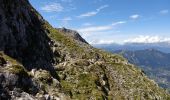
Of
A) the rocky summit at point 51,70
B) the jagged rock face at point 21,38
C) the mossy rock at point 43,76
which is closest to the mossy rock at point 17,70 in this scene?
the rocky summit at point 51,70

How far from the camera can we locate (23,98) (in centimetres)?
4841

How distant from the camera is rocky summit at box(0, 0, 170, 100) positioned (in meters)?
52.3

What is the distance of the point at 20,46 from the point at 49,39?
28.7 meters

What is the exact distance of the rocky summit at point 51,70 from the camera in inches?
2058

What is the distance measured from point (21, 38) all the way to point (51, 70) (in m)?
15.7

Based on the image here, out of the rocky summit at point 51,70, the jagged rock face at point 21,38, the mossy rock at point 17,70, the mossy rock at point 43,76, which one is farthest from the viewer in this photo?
the jagged rock face at point 21,38

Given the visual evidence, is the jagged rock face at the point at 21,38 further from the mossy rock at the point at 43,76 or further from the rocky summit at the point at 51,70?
the mossy rock at the point at 43,76

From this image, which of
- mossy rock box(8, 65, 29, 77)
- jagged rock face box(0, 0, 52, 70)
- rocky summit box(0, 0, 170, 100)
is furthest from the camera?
jagged rock face box(0, 0, 52, 70)

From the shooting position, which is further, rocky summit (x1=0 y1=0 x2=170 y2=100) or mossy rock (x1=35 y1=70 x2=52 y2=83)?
mossy rock (x1=35 y1=70 x2=52 y2=83)

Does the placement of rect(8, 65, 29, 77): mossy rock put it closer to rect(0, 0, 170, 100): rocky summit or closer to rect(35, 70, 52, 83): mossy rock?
rect(0, 0, 170, 100): rocky summit

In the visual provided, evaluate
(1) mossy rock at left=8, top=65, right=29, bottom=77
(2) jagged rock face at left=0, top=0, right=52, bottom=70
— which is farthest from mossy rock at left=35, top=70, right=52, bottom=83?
(1) mossy rock at left=8, top=65, right=29, bottom=77

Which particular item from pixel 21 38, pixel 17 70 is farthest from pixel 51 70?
pixel 17 70

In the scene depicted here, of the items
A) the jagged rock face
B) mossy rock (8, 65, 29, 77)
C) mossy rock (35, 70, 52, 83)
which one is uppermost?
the jagged rock face

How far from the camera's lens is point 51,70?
96.1m
